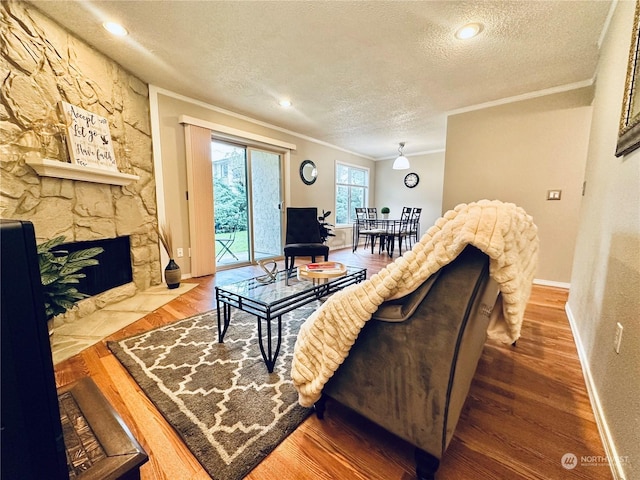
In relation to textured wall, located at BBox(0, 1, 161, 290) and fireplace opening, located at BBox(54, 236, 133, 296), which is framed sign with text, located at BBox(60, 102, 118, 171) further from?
fireplace opening, located at BBox(54, 236, 133, 296)

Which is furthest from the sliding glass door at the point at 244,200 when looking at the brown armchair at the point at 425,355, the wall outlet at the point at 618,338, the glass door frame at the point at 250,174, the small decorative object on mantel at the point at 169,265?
the wall outlet at the point at 618,338

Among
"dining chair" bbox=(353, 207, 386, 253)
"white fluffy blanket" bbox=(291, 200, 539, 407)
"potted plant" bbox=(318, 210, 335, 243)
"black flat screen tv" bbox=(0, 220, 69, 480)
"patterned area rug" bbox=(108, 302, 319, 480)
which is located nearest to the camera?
"black flat screen tv" bbox=(0, 220, 69, 480)

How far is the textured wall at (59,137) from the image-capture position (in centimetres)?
177

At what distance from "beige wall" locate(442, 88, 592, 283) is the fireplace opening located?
14.3 feet

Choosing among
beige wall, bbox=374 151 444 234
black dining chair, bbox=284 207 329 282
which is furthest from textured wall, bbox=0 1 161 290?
beige wall, bbox=374 151 444 234

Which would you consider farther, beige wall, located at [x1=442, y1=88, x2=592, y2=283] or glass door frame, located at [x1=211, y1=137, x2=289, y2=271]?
glass door frame, located at [x1=211, y1=137, x2=289, y2=271]

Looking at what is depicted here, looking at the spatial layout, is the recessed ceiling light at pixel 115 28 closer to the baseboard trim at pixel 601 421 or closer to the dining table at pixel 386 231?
the baseboard trim at pixel 601 421

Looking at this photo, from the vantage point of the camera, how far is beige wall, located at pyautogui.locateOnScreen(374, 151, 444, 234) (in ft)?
20.6

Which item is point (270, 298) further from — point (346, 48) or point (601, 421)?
point (346, 48)

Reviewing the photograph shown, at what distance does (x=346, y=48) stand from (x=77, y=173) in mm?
2509

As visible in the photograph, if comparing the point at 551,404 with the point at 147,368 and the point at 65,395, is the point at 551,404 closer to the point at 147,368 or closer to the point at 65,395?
the point at 65,395

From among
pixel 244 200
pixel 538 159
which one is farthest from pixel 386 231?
pixel 244 200

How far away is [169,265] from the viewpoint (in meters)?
3.06

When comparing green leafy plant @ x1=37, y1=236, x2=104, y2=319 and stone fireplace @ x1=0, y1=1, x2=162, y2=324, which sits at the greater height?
stone fireplace @ x1=0, y1=1, x2=162, y2=324
